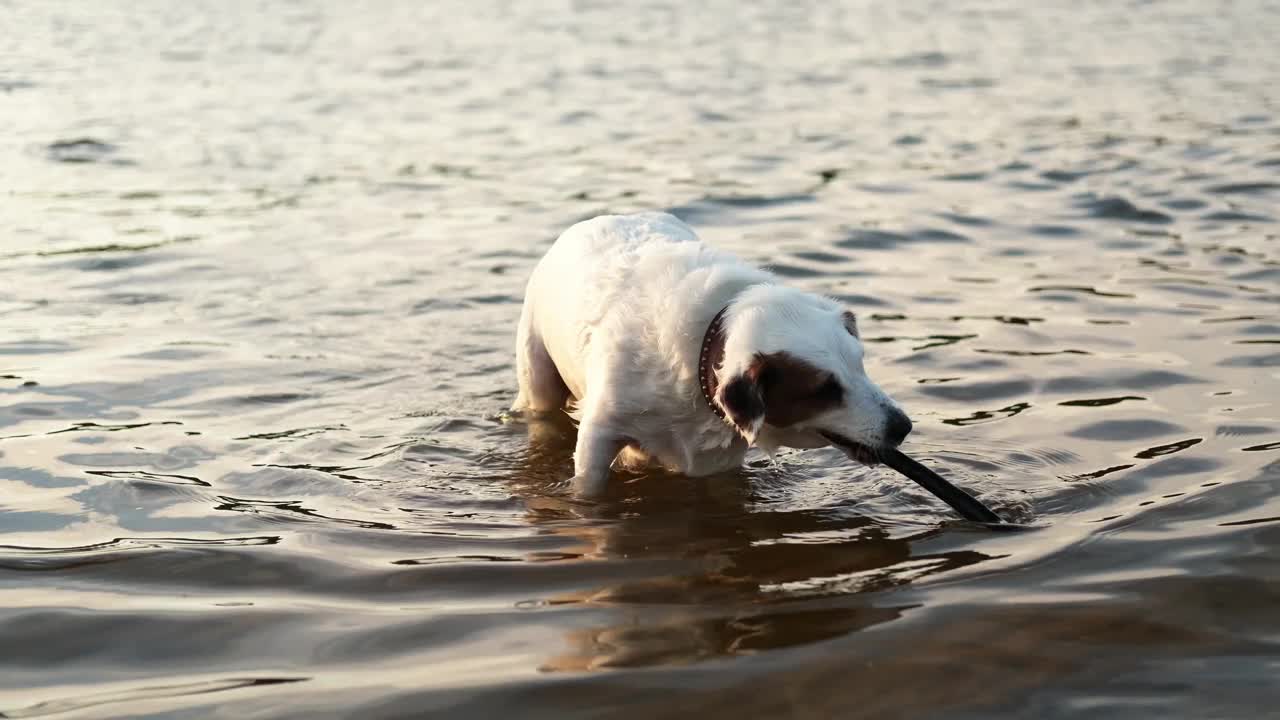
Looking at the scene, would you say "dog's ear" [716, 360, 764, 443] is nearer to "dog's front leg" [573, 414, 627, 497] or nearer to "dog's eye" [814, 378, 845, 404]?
"dog's eye" [814, 378, 845, 404]

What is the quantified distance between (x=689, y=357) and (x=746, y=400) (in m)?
0.54

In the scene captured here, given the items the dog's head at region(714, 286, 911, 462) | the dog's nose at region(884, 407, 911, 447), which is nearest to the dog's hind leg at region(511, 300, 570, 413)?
the dog's head at region(714, 286, 911, 462)

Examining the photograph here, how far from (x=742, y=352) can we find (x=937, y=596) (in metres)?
1.14

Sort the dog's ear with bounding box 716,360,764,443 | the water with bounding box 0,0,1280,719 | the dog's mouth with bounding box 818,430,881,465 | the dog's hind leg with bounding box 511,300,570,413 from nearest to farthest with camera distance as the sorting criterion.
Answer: the water with bounding box 0,0,1280,719 → the dog's ear with bounding box 716,360,764,443 → the dog's mouth with bounding box 818,430,881,465 → the dog's hind leg with bounding box 511,300,570,413

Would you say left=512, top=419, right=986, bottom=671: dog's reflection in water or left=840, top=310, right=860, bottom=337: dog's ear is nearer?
left=512, top=419, right=986, bottom=671: dog's reflection in water

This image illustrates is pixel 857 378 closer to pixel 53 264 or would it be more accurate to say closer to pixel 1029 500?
pixel 1029 500

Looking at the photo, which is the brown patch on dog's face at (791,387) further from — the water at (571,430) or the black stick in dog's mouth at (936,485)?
the water at (571,430)

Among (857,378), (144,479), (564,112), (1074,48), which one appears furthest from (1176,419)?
(1074,48)

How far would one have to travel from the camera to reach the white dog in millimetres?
5277

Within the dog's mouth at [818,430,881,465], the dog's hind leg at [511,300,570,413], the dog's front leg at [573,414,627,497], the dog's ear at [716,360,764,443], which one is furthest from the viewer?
the dog's hind leg at [511,300,570,413]

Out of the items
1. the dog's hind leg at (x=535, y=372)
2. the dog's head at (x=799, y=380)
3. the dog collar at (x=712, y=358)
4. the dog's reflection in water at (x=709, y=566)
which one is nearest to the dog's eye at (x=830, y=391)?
the dog's head at (x=799, y=380)

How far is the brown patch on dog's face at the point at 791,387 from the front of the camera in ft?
17.2

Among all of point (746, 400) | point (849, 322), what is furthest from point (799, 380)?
point (849, 322)

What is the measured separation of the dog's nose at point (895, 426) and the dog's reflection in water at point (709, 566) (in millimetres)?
400
